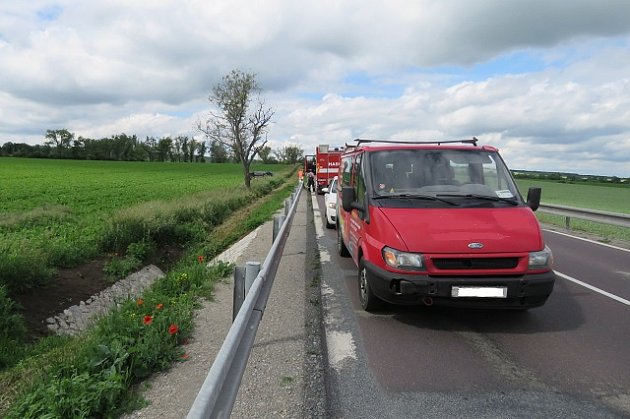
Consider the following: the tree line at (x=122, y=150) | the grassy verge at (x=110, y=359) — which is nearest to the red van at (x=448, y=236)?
the grassy verge at (x=110, y=359)

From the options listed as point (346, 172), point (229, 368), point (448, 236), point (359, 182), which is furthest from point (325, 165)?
point (229, 368)

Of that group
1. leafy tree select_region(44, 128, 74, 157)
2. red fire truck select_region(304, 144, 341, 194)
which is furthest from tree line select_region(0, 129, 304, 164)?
red fire truck select_region(304, 144, 341, 194)

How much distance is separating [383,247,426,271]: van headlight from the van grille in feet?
0.50

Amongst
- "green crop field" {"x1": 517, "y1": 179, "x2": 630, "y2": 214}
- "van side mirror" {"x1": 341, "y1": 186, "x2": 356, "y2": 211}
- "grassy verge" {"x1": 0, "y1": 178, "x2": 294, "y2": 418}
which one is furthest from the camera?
"green crop field" {"x1": 517, "y1": 179, "x2": 630, "y2": 214}

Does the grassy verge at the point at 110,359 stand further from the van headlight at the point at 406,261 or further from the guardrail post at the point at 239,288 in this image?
the van headlight at the point at 406,261

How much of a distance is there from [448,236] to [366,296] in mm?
1336

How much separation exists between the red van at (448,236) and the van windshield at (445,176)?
0.01 metres

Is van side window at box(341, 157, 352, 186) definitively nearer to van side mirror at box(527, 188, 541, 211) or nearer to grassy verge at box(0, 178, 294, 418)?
grassy verge at box(0, 178, 294, 418)

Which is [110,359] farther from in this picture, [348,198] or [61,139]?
[61,139]

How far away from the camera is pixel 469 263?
15.4 feet

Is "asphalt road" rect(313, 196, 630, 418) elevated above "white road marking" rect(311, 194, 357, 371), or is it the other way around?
"asphalt road" rect(313, 196, 630, 418)

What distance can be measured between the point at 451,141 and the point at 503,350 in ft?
11.9

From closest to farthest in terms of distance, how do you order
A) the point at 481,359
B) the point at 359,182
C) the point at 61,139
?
the point at 481,359
the point at 359,182
the point at 61,139

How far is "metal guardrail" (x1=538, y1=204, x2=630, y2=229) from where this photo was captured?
451 inches
